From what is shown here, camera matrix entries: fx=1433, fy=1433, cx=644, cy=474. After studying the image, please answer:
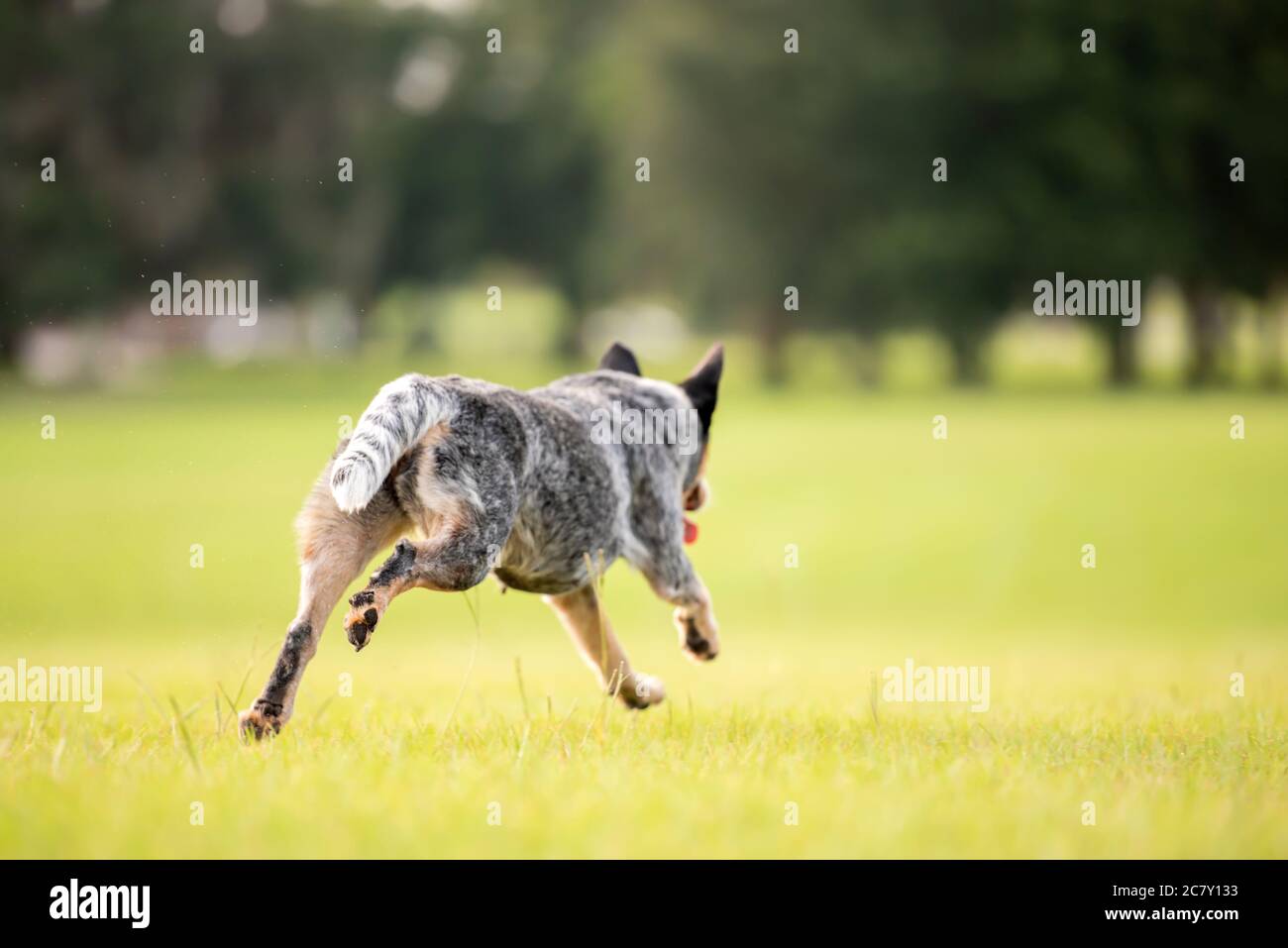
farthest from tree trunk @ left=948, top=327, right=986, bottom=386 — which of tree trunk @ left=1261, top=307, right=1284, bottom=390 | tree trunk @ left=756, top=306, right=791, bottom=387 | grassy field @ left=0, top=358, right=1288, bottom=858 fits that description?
grassy field @ left=0, top=358, right=1288, bottom=858

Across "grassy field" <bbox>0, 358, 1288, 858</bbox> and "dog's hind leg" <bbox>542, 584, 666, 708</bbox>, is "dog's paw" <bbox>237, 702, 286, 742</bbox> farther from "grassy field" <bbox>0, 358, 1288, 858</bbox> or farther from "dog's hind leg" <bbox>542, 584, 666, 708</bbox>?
"dog's hind leg" <bbox>542, 584, 666, 708</bbox>

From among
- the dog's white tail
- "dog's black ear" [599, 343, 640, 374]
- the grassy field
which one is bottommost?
the grassy field

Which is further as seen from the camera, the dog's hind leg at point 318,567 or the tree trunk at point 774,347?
the tree trunk at point 774,347

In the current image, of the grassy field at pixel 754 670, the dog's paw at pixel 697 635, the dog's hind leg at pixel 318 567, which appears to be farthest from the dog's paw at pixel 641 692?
the dog's hind leg at pixel 318 567

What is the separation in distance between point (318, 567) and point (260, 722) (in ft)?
2.25

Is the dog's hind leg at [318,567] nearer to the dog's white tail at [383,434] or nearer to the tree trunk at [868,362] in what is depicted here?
the dog's white tail at [383,434]

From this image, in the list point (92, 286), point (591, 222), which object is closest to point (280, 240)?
point (92, 286)

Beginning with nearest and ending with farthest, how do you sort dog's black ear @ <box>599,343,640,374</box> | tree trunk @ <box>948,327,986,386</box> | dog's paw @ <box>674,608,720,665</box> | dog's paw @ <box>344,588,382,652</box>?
dog's paw @ <box>344,588,382,652</box> → dog's paw @ <box>674,608,720,665</box> → dog's black ear @ <box>599,343,640,374</box> → tree trunk @ <box>948,327,986,386</box>

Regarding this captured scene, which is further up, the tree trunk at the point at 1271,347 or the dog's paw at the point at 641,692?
the tree trunk at the point at 1271,347

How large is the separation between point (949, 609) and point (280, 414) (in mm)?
31596

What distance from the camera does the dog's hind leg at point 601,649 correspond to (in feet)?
24.0

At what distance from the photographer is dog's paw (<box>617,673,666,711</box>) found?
24.1 ft

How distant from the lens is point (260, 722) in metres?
5.81

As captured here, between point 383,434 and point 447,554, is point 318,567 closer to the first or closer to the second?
point 447,554
